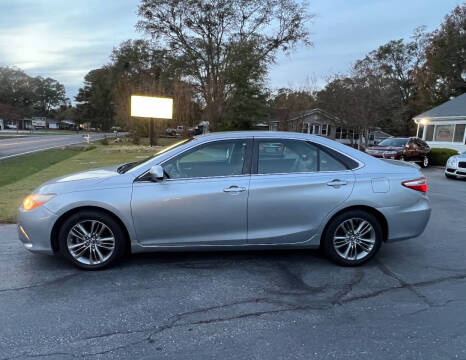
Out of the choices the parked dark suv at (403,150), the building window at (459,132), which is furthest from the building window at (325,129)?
the parked dark suv at (403,150)

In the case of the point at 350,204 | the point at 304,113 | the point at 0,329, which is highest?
the point at 304,113

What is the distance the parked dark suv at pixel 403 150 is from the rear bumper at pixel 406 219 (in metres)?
13.0

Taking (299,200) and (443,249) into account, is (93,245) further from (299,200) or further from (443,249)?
(443,249)

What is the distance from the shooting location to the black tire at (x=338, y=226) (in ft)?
12.7

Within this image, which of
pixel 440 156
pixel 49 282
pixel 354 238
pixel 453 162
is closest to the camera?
pixel 49 282

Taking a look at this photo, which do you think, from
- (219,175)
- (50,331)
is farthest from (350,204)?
(50,331)

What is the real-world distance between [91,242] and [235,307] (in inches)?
71.0

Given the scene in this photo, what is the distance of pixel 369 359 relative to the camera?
2373 millimetres

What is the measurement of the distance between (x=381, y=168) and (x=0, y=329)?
417 centimetres

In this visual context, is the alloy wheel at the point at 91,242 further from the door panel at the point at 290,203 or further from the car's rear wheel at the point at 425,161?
the car's rear wheel at the point at 425,161

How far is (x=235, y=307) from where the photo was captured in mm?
3057

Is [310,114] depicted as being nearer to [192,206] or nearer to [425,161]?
[425,161]

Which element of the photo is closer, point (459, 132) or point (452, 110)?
point (459, 132)

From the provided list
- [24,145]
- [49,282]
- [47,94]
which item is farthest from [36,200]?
[47,94]
